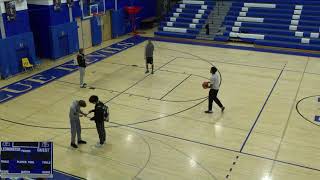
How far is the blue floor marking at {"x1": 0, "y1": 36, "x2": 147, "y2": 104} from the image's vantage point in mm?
14570

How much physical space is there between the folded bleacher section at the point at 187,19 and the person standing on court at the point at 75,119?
48.0ft

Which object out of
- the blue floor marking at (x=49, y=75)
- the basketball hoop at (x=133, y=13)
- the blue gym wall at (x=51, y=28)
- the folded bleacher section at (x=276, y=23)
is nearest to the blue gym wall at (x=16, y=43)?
the blue floor marking at (x=49, y=75)

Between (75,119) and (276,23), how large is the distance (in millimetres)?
17028

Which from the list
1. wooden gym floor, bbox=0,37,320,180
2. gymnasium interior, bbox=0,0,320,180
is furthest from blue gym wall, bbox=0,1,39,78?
wooden gym floor, bbox=0,37,320,180

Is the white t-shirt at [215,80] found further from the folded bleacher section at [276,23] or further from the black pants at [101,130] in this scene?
the folded bleacher section at [276,23]

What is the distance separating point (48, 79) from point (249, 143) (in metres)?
9.75

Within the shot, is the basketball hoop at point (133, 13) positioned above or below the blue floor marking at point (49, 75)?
above

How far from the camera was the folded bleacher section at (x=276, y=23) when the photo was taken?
69.3 ft

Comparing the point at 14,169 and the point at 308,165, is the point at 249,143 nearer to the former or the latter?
the point at 308,165

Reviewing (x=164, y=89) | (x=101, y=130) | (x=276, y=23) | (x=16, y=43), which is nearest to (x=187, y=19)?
(x=276, y=23)

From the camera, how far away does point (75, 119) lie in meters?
9.86

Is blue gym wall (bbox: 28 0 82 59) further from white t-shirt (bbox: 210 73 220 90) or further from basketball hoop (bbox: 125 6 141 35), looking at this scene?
→ white t-shirt (bbox: 210 73 220 90)

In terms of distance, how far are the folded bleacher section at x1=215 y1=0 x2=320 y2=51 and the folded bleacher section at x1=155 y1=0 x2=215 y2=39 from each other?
1.79 metres

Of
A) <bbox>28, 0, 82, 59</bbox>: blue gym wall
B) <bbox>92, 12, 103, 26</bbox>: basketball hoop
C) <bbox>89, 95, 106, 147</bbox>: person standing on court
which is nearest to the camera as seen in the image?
<bbox>89, 95, 106, 147</bbox>: person standing on court
